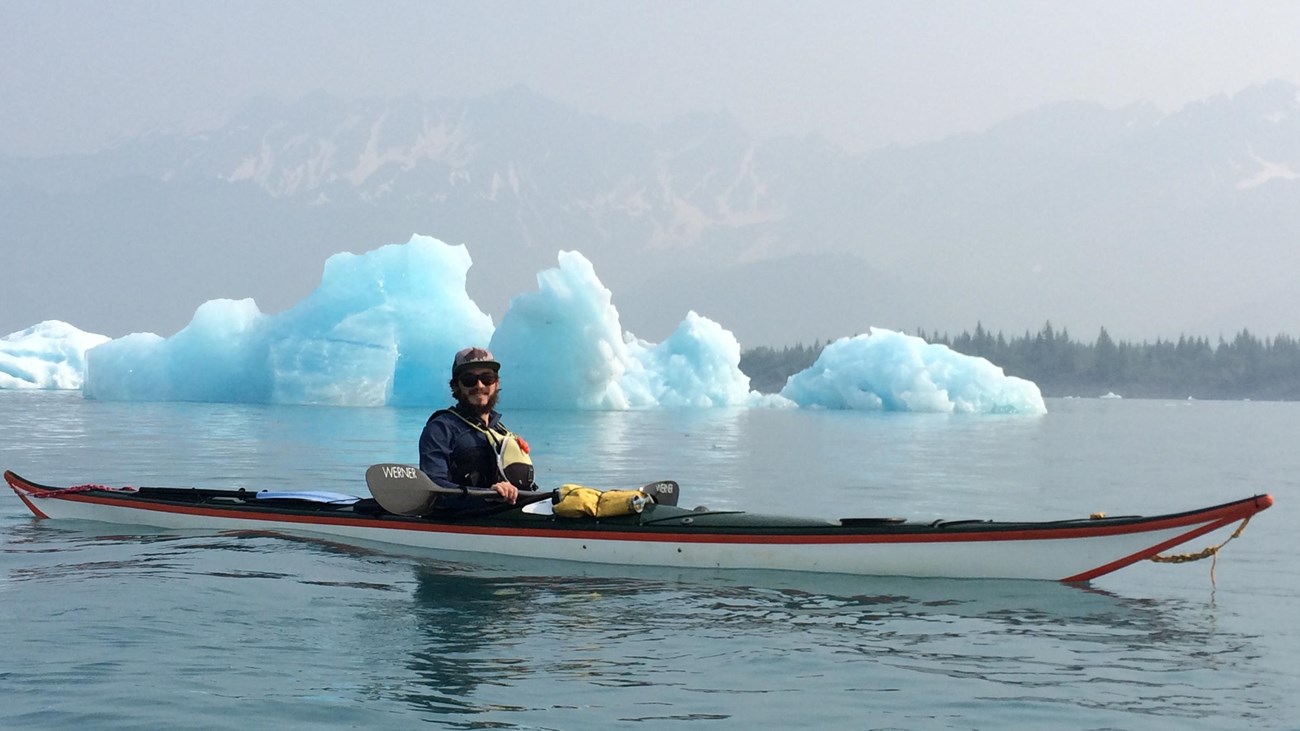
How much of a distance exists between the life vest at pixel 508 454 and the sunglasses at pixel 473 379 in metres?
0.26

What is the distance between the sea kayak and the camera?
792cm

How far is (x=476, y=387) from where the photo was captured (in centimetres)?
904

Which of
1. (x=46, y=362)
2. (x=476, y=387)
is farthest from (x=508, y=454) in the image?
(x=46, y=362)

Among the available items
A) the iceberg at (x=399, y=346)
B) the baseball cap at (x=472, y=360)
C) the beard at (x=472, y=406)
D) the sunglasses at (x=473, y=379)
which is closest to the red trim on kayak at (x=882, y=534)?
the beard at (x=472, y=406)

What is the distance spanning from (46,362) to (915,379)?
53.6 m

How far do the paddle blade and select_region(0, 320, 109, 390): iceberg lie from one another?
2847 inches

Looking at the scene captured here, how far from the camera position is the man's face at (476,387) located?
29.6 feet

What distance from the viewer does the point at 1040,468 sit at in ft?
80.4

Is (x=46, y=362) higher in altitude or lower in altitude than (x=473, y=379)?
higher

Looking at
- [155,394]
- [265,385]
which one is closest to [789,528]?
[265,385]

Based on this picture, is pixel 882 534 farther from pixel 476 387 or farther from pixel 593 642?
pixel 476 387

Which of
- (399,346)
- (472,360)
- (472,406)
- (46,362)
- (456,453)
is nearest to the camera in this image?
(472,360)

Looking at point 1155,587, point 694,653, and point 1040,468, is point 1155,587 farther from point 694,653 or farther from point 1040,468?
point 1040,468

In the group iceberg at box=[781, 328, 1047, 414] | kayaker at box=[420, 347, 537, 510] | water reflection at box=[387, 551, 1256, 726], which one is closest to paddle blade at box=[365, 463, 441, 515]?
kayaker at box=[420, 347, 537, 510]
